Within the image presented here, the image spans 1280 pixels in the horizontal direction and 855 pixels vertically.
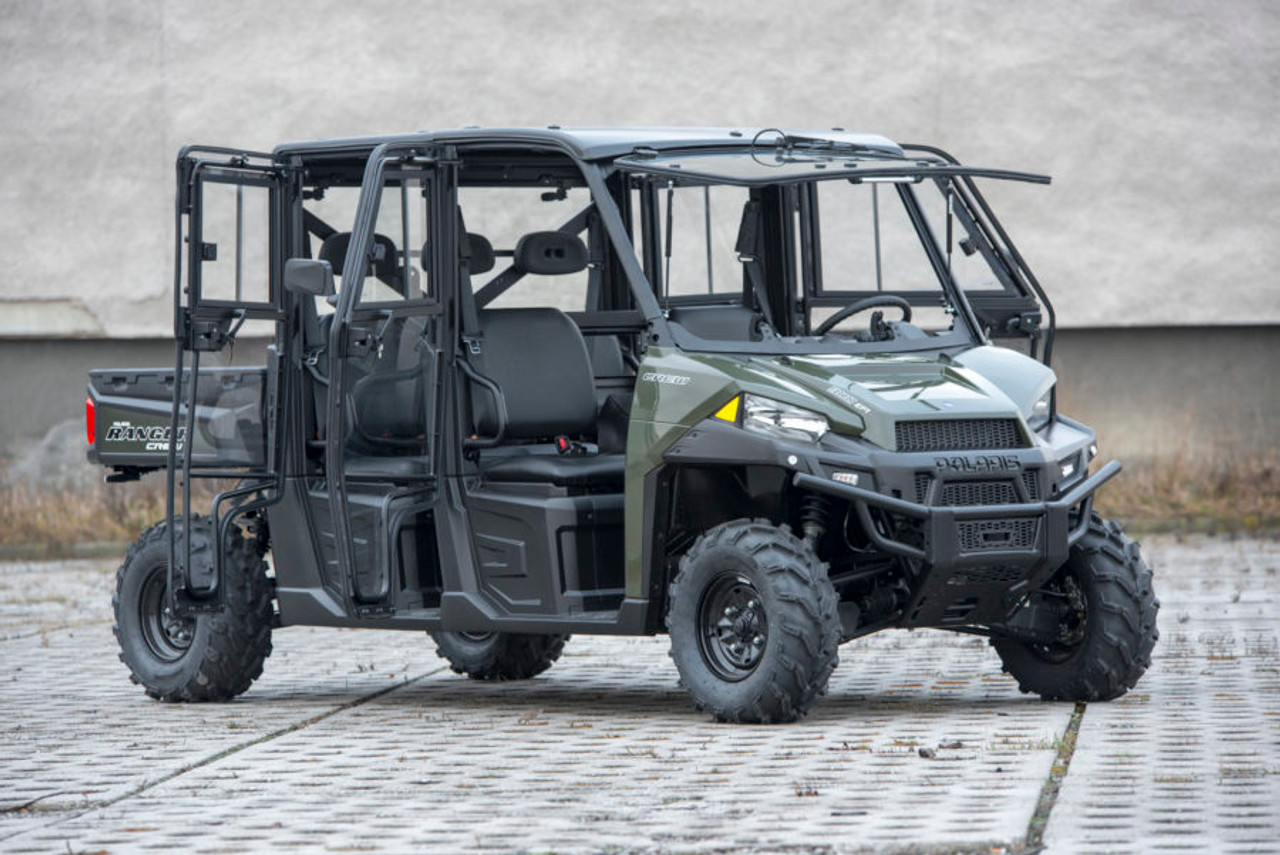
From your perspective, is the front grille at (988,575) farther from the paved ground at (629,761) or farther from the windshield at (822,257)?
the windshield at (822,257)

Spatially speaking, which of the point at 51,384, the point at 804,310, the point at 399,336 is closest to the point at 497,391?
the point at 399,336

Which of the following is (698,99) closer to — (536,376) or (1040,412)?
(536,376)

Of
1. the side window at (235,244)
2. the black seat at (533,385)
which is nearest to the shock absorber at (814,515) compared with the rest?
the black seat at (533,385)

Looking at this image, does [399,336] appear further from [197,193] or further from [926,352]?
[926,352]

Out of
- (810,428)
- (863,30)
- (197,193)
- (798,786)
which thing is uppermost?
(863,30)

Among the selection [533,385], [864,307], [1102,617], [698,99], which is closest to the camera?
[1102,617]

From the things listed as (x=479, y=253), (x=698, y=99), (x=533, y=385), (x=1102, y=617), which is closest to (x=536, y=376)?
(x=533, y=385)

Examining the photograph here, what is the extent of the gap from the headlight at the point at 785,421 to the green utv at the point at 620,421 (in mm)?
11

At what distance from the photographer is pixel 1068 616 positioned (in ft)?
34.1

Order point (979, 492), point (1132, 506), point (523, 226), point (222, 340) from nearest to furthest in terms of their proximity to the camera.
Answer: point (979, 492) < point (222, 340) < point (523, 226) < point (1132, 506)

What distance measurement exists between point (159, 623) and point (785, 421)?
354 centimetres

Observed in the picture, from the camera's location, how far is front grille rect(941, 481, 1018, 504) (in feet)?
31.3

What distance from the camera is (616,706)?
10.7 meters

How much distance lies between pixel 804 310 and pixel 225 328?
2.57 meters
